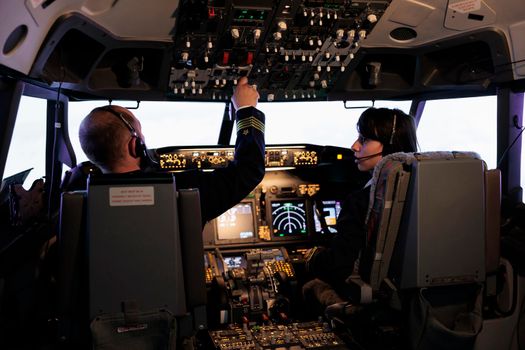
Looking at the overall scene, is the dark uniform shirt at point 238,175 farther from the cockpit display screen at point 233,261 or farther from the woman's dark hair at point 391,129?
the cockpit display screen at point 233,261

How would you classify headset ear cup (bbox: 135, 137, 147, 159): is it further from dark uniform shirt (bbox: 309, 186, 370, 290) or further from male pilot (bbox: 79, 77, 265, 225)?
dark uniform shirt (bbox: 309, 186, 370, 290)

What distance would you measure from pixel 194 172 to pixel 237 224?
5.31 ft

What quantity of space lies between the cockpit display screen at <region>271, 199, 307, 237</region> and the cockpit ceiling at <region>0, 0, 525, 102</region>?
0.72 m

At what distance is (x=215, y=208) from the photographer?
1.82 m

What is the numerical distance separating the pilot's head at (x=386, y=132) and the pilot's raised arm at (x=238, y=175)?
2.63 ft

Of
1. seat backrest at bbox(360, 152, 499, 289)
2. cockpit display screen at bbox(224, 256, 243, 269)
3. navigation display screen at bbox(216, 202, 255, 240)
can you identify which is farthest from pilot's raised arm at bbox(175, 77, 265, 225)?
navigation display screen at bbox(216, 202, 255, 240)

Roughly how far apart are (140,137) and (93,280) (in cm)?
51

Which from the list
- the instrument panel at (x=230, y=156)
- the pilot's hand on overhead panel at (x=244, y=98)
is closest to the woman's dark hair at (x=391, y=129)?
the pilot's hand on overhead panel at (x=244, y=98)

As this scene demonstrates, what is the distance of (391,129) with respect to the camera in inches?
96.0

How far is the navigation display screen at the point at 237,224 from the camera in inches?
134

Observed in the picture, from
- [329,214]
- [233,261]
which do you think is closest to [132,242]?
[233,261]

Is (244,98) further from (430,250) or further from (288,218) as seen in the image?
(288,218)

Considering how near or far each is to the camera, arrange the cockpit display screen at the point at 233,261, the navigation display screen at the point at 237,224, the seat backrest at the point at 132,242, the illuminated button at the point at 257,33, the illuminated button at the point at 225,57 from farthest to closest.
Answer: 1. the navigation display screen at the point at 237,224
2. the cockpit display screen at the point at 233,261
3. the illuminated button at the point at 225,57
4. the illuminated button at the point at 257,33
5. the seat backrest at the point at 132,242

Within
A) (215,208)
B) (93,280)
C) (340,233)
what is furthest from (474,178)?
(93,280)
